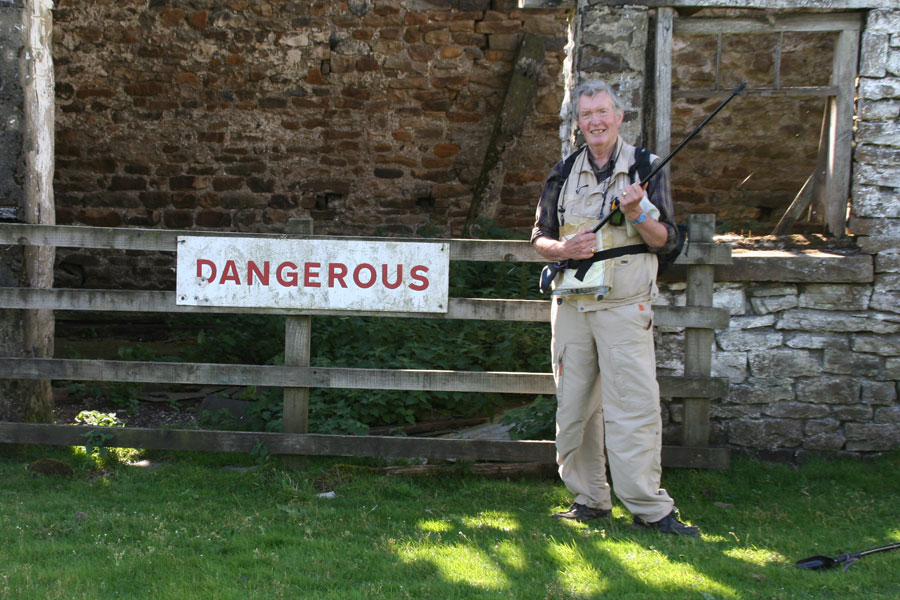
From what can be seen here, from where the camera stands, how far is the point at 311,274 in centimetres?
484

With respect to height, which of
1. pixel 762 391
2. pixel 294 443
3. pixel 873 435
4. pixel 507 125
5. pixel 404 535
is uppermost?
pixel 507 125

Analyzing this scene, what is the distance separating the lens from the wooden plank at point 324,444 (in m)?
4.79

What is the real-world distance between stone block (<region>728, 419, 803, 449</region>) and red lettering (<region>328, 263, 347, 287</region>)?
2487mm

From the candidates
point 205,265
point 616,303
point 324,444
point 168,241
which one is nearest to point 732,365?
point 616,303

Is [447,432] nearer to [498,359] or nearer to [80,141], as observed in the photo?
[498,359]

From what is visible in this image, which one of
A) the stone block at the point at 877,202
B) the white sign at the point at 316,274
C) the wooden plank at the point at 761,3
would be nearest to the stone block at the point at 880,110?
the stone block at the point at 877,202

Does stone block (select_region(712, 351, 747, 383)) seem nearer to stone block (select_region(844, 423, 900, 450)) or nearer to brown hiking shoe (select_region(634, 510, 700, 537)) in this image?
stone block (select_region(844, 423, 900, 450))

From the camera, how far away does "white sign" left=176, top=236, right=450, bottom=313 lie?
4824 millimetres

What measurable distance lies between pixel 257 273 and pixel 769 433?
124 inches

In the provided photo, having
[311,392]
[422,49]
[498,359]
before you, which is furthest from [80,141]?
[498,359]

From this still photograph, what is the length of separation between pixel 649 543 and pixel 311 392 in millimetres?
3001

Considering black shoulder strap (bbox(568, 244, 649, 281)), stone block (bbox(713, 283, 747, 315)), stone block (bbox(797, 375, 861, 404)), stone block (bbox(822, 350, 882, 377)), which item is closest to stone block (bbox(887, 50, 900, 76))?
stone block (bbox(713, 283, 747, 315))

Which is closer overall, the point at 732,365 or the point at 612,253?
the point at 612,253

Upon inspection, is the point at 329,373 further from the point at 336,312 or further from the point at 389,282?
the point at 389,282
